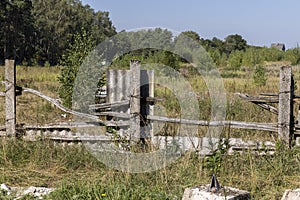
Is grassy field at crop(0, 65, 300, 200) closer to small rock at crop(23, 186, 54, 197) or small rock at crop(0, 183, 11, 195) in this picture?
small rock at crop(23, 186, 54, 197)

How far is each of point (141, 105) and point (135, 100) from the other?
0.17m

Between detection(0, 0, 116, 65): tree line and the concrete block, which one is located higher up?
detection(0, 0, 116, 65): tree line

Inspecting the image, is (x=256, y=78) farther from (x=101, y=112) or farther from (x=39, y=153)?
(x=39, y=153)

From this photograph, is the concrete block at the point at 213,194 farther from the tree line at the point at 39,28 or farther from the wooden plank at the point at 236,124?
Answer: the tree line at the point at 39,28

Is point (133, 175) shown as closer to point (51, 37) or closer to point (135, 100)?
point (135, 100)

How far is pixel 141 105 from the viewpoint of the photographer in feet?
19.2

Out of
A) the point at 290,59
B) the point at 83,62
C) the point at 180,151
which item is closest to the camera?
the point at 180,151

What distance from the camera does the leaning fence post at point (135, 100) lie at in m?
5.70

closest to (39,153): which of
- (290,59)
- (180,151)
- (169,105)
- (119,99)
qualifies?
(119,99)

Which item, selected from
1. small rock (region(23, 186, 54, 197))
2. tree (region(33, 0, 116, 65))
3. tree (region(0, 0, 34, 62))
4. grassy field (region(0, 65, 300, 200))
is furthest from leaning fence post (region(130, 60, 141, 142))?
tree (region(33, 0, 116, 65))

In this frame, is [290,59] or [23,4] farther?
[23,4]

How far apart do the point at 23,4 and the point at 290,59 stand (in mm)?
30075

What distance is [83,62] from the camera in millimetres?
8281

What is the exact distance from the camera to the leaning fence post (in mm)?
5699
